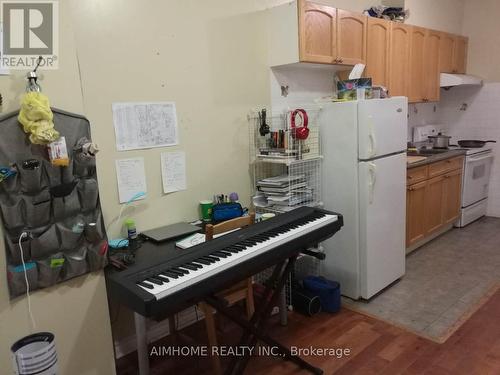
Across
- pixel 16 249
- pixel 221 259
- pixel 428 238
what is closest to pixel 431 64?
pixel 428 238

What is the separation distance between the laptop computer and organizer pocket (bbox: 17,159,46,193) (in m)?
0.79

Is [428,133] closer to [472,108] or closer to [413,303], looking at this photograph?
[472,108]

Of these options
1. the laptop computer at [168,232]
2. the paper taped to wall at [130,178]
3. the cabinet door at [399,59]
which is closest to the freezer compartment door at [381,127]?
the cabinet door at [399,59]

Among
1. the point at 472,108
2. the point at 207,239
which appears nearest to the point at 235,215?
the point at 207,239

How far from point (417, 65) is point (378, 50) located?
83 centimetres

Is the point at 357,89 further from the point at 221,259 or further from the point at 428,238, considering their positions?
the point at 428,238

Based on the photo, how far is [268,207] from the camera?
2855mm

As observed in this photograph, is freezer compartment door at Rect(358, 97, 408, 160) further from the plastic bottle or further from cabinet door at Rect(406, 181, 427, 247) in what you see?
the plastic bottle

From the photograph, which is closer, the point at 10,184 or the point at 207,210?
the point at 10,184

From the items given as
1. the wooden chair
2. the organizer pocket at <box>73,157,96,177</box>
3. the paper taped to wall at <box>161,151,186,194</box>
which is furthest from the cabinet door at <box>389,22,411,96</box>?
the organizer pocket at <box>73,157,96,177</box>

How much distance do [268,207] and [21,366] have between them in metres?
1.79

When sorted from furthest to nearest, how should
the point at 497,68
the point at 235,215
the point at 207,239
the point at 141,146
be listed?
1. the point at 497,68
2. the point at 235,215
3. the point at 141,146
4. the point at 207,239

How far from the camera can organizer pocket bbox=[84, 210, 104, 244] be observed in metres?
1.68

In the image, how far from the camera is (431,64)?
168 inches
